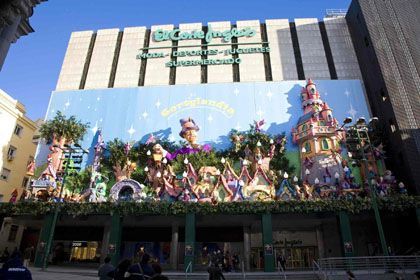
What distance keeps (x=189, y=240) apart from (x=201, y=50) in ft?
100

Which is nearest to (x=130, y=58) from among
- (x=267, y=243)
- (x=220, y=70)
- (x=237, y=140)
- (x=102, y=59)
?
(x=102, y=59)

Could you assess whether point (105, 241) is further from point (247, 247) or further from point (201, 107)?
point (201, 107)

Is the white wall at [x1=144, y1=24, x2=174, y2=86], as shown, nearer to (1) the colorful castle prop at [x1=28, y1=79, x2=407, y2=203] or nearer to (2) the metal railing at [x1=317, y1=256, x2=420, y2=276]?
(1) the colorful castle prop at [x1=28, y1=79, x2=407, y2=203]

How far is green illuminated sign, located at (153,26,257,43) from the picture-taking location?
46781mm

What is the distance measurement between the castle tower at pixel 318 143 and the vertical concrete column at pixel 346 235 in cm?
519

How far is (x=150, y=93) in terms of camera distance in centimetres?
3884

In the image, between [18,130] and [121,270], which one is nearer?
[121,270]

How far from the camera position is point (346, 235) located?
23.2m

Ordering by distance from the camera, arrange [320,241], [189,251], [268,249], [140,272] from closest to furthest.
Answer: [140,272], [268,249], [189,251], [320,241]

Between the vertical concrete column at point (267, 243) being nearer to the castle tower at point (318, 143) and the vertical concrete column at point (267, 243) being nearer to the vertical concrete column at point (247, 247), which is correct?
the vertical concrete column at point (247, 247)

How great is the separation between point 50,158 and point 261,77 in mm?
28024

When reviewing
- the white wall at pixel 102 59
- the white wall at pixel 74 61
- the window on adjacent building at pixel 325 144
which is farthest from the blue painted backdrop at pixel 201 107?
the white wall at pixel 74 61

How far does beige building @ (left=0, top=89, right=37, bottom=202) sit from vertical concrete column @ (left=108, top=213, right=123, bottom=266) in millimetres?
18478

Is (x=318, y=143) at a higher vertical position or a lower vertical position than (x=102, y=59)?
lower
